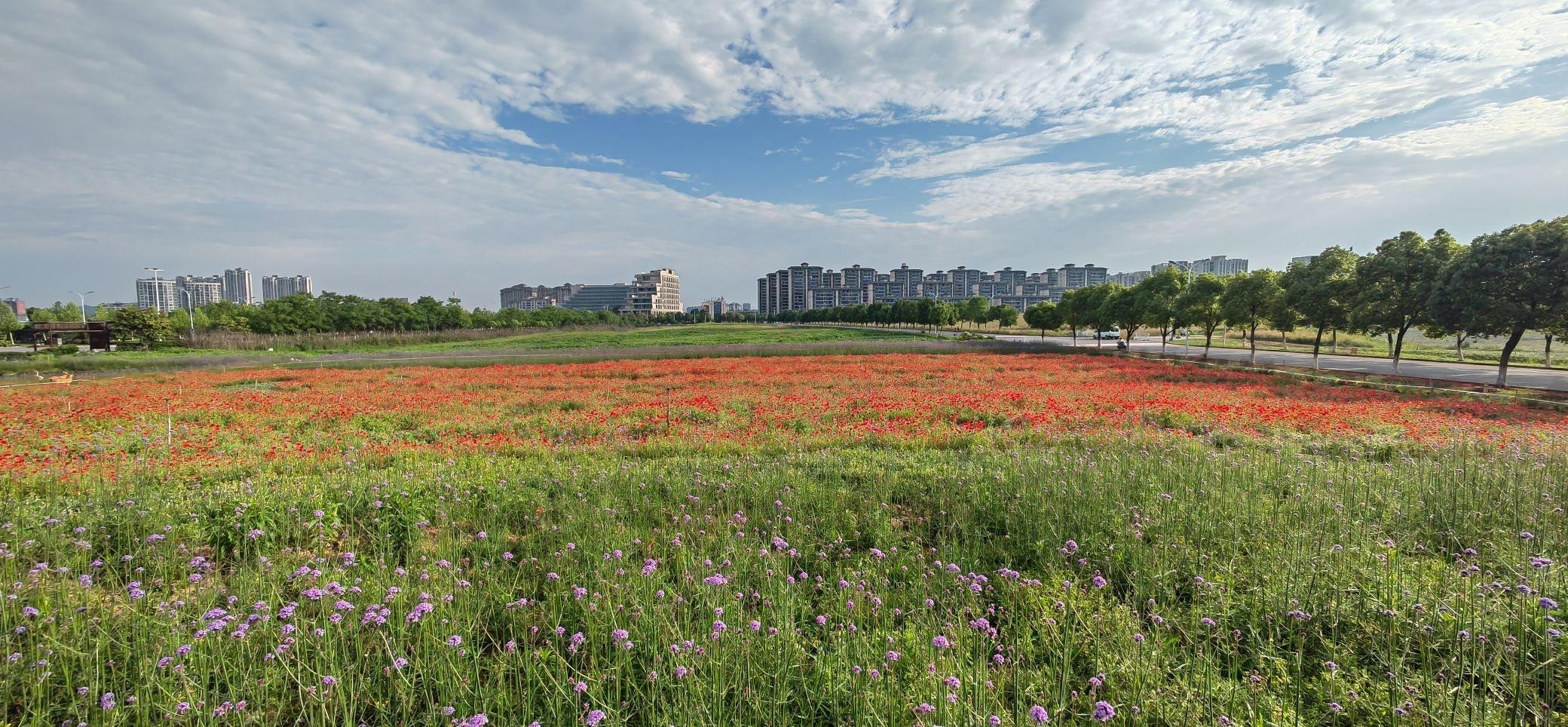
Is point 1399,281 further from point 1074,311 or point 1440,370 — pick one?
point 1074,311

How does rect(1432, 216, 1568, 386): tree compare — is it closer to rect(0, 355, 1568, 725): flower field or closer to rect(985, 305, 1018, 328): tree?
rect(0, 355, 1568, 725): flower field

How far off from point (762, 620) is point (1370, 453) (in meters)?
11.3

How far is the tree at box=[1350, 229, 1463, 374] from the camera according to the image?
72.2 ft

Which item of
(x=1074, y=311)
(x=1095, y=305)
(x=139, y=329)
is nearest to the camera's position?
(x=139, y=329)

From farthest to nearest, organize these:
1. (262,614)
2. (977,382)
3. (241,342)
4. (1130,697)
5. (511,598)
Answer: (241,342), (977,382), (511,598), (262,614), (1130,697)

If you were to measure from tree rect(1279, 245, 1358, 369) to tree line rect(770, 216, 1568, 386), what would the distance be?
0.05m

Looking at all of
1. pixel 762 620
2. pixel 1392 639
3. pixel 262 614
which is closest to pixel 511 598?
pixel 262 614

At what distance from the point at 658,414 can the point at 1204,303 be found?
38.4 m

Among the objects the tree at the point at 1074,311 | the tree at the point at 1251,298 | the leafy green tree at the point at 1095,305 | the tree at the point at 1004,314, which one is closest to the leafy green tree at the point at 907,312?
the tree at the point at 1004,314

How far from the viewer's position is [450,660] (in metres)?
3.20

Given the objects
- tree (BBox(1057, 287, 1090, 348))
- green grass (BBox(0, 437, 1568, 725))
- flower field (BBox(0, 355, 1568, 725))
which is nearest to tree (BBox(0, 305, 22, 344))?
flower field (BBox(0, 355, 1568, 725))

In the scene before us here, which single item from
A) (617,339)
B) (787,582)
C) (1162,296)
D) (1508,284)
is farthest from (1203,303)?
(617,339)

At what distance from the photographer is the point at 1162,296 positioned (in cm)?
4022

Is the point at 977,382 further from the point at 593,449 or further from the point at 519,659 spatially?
the point at 519,659
